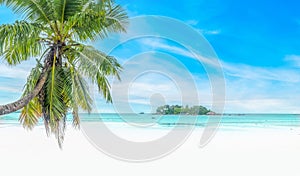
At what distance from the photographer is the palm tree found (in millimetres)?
4633

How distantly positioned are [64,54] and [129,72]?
2.96 meters

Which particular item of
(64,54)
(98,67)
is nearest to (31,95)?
(64,54)

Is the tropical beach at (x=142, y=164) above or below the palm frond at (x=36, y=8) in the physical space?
below

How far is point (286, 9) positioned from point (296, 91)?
6.78 meters

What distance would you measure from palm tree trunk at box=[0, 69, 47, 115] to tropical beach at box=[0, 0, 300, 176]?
0.02 metres

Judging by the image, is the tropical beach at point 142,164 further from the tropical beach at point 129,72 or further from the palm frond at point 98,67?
the palm frond at point 98,67

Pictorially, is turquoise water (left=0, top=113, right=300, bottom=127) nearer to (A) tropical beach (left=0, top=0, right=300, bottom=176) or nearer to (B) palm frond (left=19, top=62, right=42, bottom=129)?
(A) tropical beach (left=0, top=0, right=300, bottom=176)

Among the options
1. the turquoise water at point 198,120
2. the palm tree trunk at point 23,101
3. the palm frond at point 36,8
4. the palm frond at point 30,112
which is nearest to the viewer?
the palm tree trunk at point 23,101

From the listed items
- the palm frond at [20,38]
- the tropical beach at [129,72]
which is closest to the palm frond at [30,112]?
the tropical beach at [129,72]

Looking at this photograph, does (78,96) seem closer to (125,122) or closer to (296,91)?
(125,122)

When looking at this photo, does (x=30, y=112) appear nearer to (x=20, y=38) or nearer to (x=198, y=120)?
(x=20, y=38)

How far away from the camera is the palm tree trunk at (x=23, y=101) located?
14.0 feet

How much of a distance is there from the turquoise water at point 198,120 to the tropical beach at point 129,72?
0.77 ft

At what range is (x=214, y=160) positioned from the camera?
26.8 ft
